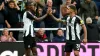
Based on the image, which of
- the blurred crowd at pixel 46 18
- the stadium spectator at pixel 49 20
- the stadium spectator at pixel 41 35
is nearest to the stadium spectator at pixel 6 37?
the blurred crowd at pixel 46 18

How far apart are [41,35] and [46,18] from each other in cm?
73

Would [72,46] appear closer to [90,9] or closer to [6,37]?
[6,37]

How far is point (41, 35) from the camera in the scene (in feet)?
43.5

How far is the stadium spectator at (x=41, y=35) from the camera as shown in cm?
1322

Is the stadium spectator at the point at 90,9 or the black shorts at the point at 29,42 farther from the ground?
the stadium spectator at the point at 90,9

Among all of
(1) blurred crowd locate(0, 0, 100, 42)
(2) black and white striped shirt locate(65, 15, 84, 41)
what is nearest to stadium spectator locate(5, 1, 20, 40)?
(1) blurred crowd locate(0, 0, 100, 42)

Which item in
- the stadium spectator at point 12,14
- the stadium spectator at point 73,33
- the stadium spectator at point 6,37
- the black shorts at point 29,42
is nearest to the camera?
the stadium spectator at point 73,33

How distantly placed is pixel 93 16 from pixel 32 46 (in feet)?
11.6

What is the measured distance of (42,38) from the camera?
13.4m

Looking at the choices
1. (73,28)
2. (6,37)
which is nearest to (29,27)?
(73,28)

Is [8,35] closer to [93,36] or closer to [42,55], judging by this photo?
[42,55]

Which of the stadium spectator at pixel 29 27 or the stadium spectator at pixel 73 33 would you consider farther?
the stadium spectator at pixel 29 27

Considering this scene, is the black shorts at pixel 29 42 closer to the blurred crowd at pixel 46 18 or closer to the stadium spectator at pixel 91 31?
the blurred crowd at pixel 46 18

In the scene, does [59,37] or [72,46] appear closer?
[72,46]
